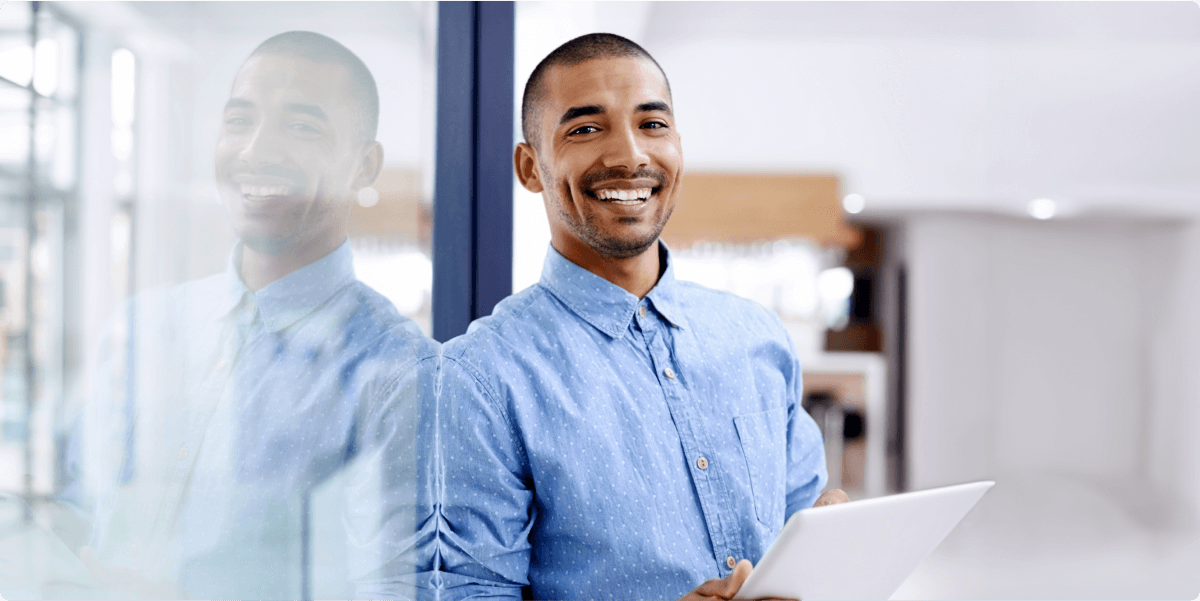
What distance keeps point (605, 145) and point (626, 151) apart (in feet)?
0.07

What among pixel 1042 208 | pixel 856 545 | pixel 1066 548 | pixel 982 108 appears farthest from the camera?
pixel 1042 208

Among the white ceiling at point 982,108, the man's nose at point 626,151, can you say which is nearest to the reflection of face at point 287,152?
the man's nose at point 626,151

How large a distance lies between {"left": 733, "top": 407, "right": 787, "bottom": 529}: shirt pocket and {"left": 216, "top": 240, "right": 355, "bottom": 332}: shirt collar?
0.41 metres

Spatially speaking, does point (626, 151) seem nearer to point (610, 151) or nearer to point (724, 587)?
point (610, 151)

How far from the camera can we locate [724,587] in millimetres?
621

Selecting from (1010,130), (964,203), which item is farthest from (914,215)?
(1010,130)

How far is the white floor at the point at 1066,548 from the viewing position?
9.97ft

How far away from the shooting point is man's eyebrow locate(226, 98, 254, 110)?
0.66 meters

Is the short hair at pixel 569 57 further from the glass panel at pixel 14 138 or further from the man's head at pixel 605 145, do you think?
the glass panel at pixel 14 138

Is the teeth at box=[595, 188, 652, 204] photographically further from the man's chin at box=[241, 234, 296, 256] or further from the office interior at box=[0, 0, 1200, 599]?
the man's chin at box=[241, 234, 296, 256]

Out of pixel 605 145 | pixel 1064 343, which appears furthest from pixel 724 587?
pixel 1064 343

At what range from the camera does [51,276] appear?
617 millimetres

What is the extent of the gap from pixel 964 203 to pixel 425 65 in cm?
310

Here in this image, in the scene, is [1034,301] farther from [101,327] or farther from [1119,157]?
[101,327]
